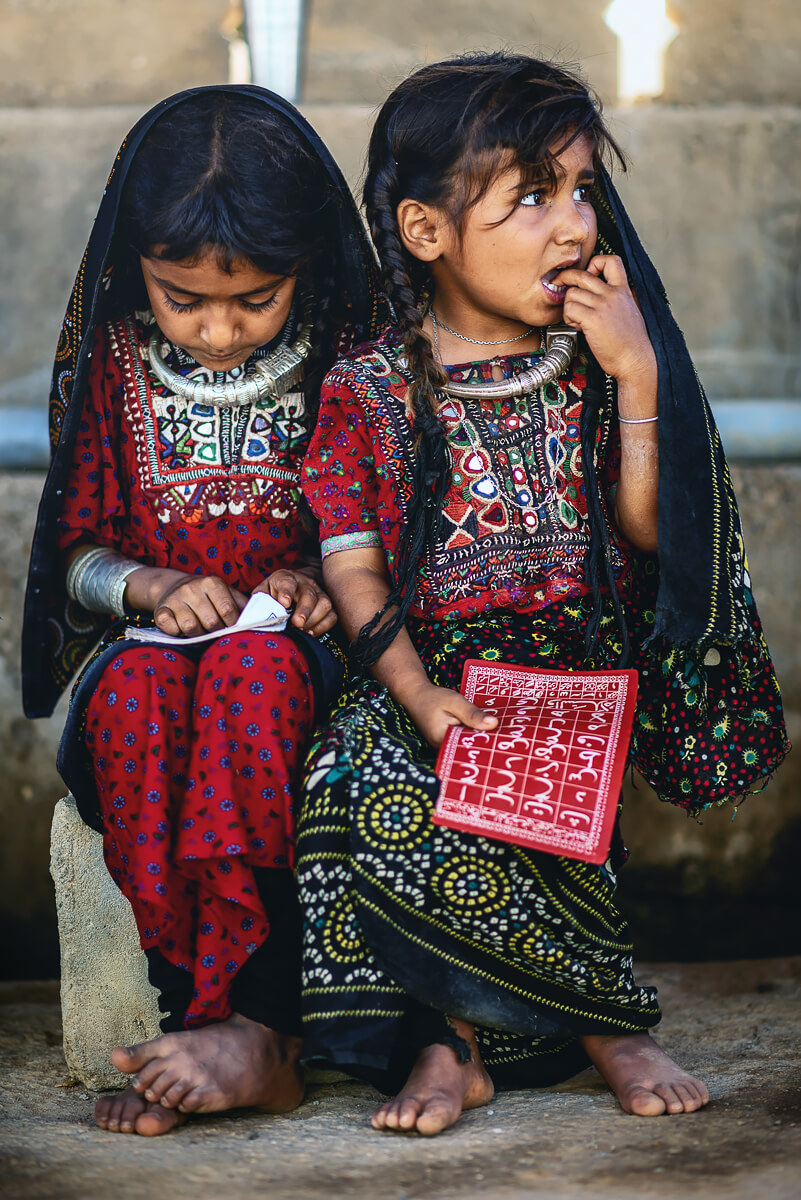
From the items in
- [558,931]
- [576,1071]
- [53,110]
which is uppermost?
[53,110]

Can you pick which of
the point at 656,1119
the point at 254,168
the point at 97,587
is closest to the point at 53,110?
the point at 254,168

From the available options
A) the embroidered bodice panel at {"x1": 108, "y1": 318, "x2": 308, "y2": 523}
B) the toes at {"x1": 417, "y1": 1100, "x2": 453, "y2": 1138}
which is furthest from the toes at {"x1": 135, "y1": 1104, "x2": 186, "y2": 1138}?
the embroidered bodice panel at {"x1": 108, "y1": 318, "x2": 308, "y2": 523}

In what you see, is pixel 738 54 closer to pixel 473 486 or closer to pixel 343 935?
pixel 473 486

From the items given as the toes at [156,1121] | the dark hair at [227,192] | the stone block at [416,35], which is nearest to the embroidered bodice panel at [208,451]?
the dark hair at [227,192]

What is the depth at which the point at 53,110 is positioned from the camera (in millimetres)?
3891

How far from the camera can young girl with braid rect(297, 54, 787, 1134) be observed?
7.01 ft

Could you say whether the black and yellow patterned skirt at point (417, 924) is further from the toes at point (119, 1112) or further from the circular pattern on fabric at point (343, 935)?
the toes at point (119, 1112)

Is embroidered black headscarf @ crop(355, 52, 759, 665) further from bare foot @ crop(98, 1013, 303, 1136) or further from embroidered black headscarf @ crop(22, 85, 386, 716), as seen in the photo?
bare foot @ crop(98, 1013, 303, 1136)

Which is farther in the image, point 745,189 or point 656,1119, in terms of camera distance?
point 745,189

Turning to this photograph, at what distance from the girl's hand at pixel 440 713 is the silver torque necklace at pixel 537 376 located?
61cm

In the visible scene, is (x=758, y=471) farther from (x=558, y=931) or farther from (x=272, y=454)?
(x=558, y=931)

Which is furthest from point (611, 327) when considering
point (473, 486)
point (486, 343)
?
point (473, 486)

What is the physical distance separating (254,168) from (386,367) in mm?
475

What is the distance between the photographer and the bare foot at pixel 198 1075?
2.04m
